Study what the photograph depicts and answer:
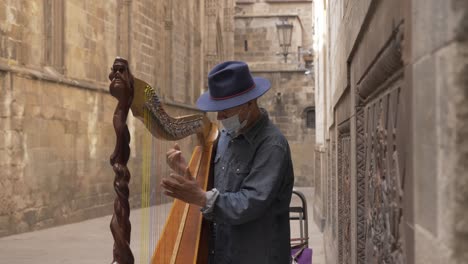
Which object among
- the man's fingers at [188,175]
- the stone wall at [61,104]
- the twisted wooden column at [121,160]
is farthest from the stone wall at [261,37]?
the man's fingers at [188,175]

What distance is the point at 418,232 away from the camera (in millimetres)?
1254

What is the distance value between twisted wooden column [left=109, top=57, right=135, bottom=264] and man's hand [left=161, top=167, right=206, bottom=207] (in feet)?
0.72

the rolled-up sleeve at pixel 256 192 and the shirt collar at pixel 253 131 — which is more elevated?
the shirt collar at pixel 253 131

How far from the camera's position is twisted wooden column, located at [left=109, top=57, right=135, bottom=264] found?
8.88 feet

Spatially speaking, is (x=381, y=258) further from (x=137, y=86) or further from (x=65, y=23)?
(x=65, y=23)

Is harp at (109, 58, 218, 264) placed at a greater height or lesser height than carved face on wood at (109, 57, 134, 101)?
lesser

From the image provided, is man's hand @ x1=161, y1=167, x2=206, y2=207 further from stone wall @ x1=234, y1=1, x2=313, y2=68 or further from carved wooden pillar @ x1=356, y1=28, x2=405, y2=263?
stone wall @ x1=234, y1=1, x2=313, y2=68

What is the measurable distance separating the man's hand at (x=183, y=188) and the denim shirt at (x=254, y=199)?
0.08m

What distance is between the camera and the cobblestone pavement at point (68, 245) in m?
8.73

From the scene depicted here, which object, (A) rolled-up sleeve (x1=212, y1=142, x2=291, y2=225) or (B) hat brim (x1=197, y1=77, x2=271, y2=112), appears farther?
(B) hat brim (x1=197, y1=77, x2=271, y2=112)

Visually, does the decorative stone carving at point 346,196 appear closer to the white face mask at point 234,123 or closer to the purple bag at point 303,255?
the purple bag at point 303,255

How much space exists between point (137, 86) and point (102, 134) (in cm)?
1341

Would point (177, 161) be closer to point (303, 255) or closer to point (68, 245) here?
point (303, 255)

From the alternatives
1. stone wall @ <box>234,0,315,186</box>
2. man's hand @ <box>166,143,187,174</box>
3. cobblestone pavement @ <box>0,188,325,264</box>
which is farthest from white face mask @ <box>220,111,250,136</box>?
stone wall @ <box>234,0,315,186</box>
